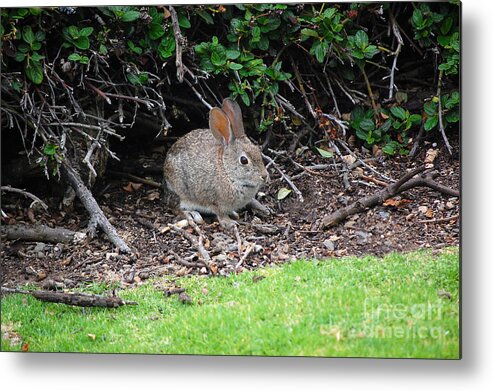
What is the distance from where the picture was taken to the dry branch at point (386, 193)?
15.6 ft

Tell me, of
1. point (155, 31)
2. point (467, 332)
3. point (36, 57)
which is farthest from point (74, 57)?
point (467, 332)

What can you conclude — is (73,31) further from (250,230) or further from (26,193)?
(250,230)

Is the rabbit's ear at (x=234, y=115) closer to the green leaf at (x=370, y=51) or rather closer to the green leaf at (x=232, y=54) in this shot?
the green leaf at (x=232, y=54)

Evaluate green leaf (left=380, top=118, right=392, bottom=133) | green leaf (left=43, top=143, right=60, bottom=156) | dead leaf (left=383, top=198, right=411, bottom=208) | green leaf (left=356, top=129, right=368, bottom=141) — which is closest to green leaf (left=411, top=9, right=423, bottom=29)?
green leaf (left=380, top=118, right=392, bottom=133)

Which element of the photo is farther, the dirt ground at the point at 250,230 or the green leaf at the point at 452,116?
the dirt ground at the point at 250,230

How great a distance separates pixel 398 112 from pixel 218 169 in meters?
1.28

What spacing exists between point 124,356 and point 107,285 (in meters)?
0.45

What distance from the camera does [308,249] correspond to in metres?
4.81

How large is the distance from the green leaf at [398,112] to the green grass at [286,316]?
2.76 feet

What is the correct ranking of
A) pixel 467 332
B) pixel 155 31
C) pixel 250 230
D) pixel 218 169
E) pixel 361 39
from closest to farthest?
pixel 467 332 < pixel 361 39 < pixel 155 31 < pixel 250 230 < pixel 218 169

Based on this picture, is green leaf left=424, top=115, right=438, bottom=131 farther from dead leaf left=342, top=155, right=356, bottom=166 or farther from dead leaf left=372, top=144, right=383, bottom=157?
dead leaf left=342, top=155, right=356, bottom=166

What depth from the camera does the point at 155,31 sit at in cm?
493

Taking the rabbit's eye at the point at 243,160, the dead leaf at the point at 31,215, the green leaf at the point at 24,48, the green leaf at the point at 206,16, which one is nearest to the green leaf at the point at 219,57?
the green leaf at the point at 206,16

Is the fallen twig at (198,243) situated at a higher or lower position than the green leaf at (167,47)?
lower
